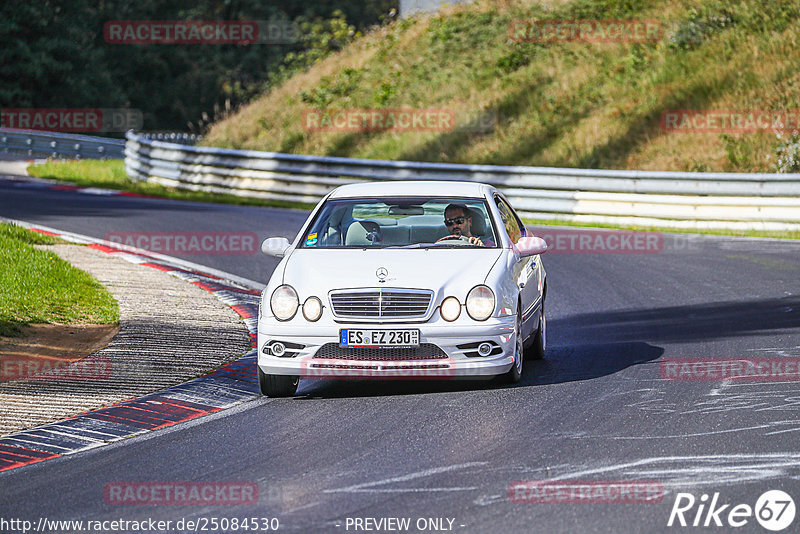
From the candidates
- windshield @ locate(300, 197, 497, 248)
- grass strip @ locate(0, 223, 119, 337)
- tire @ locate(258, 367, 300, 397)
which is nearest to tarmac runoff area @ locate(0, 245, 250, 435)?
grass strip @ locate(0, 223, 119, 337)

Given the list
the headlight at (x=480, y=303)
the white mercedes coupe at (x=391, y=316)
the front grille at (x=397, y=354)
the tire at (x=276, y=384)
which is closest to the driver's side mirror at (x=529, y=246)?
the white mercedes coupe at (x=391, y=316)

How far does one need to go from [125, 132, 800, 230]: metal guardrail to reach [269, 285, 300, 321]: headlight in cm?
Answer: 1391

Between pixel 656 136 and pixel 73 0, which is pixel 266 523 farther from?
pixel 73 0

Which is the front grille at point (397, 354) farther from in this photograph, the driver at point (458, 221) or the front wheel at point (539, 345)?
the front wheel at point (539, 345)

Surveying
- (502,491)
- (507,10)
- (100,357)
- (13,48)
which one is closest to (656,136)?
(507,10)

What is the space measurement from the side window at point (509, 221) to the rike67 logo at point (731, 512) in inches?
175

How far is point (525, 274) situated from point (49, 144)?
3486cm

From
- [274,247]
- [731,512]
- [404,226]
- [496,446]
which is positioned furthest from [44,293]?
[731,512]

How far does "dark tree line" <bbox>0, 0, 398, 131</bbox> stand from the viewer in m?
53.4

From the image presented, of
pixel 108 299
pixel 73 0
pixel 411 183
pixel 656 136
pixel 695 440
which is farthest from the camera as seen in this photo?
pixel 73 0

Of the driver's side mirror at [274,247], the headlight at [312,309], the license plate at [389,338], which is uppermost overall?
the driver's side mirror at [274,247]

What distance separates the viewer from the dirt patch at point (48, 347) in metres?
9.98

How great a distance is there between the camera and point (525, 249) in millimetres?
9891

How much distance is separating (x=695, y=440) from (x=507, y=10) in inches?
1227
